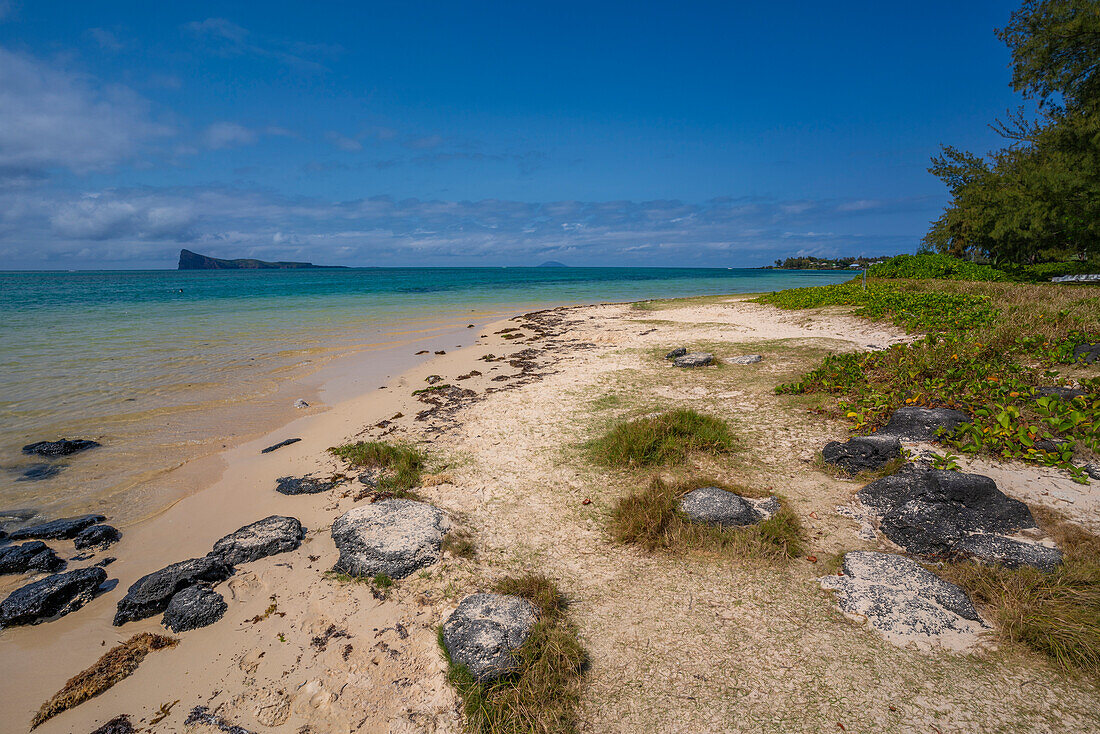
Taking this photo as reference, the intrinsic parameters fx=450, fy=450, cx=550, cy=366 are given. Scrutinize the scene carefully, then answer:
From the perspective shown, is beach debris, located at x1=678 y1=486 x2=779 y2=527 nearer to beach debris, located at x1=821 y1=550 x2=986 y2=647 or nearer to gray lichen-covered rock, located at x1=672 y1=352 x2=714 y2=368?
beach debris, located at x1=821 y1=550 x2=986 y2=647

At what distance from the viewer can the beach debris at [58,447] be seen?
22.4 feet

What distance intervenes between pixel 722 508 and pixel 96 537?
639 centimetres

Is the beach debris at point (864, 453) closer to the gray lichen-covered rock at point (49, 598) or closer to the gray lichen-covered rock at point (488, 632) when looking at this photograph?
the gray lichen-covered rock at point (488, 632)

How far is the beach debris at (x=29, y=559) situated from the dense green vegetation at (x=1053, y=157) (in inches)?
964

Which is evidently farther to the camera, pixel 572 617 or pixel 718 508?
pixel 718 508

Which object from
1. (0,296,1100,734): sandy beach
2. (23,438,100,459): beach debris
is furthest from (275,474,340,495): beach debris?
(23,438,100,459): beach debris

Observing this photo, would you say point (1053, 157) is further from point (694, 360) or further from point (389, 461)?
point (389, 461)

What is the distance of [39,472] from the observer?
631cm

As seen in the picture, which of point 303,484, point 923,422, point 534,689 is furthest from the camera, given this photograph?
point 303,484

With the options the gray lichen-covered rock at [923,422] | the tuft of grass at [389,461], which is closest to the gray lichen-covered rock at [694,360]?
the gray lichen-covered rock at [923,422]

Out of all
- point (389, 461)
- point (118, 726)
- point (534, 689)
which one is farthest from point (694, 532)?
point (118, 726)

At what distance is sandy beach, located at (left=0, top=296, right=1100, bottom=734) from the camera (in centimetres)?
268

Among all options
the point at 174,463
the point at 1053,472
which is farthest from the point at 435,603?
the point at 1053,472

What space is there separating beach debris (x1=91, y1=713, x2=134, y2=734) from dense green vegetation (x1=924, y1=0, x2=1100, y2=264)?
77.0 ft
